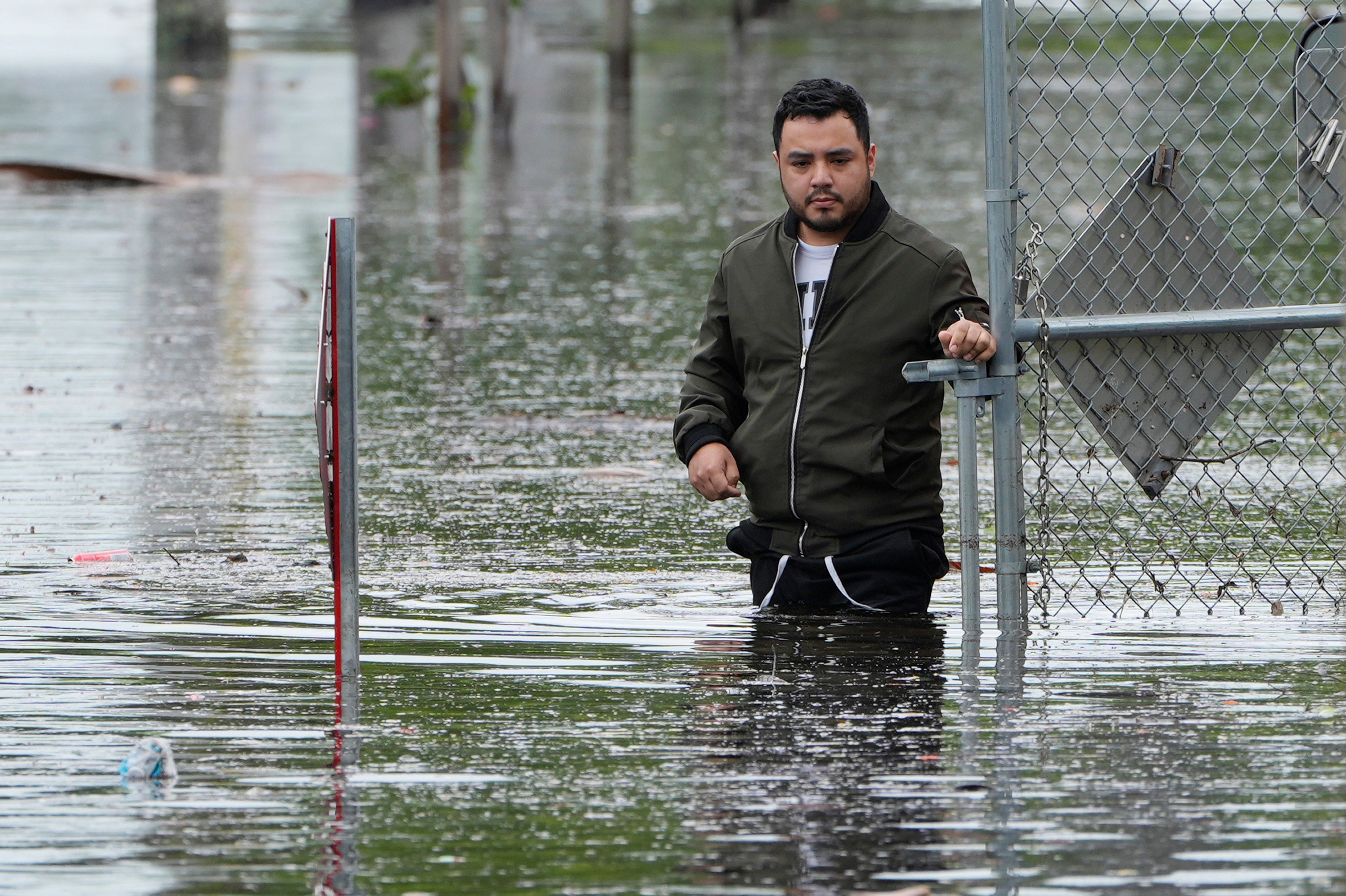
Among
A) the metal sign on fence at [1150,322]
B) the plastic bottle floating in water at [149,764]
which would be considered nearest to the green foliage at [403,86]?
the metal sign on fence at [1150,322]

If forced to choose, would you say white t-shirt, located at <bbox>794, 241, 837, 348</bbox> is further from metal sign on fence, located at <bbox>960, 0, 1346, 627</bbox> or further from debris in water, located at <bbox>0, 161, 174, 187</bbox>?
debris in water, located at <bbox>0, 161, 174, 187</bbox>

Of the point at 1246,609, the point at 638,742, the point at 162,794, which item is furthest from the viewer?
the point at 1246,609

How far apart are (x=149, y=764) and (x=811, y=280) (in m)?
2.07

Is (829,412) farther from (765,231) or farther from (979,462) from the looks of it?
(979,462)

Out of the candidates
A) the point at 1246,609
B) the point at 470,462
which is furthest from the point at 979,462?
the point at 1246,609

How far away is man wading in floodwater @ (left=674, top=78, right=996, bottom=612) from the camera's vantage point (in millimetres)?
5184

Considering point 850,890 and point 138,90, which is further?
point 138,90

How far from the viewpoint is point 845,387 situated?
5203 millimetres

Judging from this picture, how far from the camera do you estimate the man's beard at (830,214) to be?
5.18 m

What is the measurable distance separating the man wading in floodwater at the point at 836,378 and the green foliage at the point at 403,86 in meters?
17.0

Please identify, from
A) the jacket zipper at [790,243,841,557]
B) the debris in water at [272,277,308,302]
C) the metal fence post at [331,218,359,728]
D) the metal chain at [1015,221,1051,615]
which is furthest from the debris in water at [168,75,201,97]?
the metal fence post at [331,218,359,728]

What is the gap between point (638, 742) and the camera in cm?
440

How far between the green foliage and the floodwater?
1060 centimetres

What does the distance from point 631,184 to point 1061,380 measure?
12.4 metres
